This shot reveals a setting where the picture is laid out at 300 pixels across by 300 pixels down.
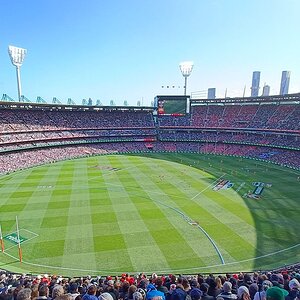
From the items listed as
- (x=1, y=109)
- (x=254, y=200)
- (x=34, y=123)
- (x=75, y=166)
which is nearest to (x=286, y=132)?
(x=254, y=200)

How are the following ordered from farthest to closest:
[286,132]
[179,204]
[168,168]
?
1. [286,132]
2. [168,168]
3. [179,204]

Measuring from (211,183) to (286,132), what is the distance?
34353 mm

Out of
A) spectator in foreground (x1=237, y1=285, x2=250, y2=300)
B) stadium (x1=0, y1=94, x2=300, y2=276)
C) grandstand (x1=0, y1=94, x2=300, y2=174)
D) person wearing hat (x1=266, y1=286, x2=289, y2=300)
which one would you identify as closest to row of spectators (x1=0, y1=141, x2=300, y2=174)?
grandstand (x1=0, y1=94, x2=300, y2=174)

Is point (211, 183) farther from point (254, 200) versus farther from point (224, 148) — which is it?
point (224, 148)

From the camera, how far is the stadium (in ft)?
78.3

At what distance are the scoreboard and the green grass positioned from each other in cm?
3953

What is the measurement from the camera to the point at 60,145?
7569 cm

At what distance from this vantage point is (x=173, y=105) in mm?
90375

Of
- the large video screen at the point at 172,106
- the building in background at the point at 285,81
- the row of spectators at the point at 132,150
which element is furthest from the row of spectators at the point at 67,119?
the building in background at the point at 285,81

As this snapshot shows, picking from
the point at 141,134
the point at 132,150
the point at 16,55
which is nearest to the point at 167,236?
the point at 132,150

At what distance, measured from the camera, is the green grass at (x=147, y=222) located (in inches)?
898

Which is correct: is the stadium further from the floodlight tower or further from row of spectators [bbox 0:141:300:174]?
the floodlight tower

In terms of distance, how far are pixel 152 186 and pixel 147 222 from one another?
1501cm

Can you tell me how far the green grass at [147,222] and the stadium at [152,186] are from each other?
15cm
